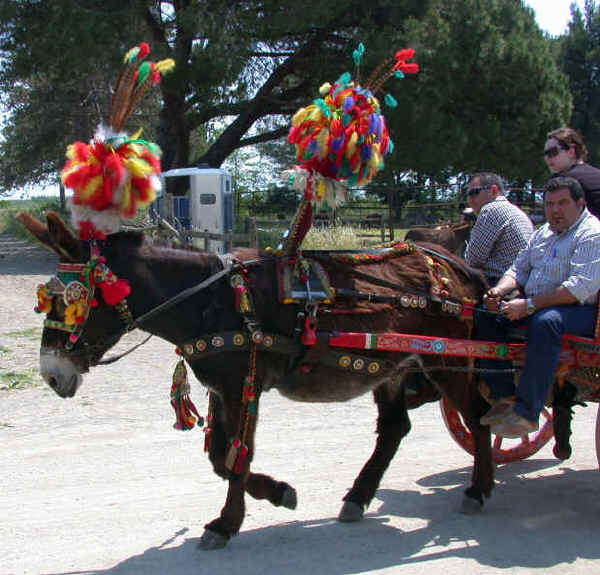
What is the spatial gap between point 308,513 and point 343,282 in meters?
1.52

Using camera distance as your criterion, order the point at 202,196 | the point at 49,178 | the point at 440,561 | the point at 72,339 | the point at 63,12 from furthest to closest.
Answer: the point at 49,178, the point at 202,196, the point at 63,12, the point at 440,561, the point at 72,339

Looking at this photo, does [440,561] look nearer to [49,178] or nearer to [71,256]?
[71,256]

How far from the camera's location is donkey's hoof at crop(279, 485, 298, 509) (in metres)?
4.30

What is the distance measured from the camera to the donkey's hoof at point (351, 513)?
4480 mm

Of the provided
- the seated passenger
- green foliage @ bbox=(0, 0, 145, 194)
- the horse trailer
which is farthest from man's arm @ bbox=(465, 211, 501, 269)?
the horse trailer

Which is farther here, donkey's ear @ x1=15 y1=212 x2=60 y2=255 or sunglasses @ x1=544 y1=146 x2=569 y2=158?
sunglasses @ x1=544 y1=146 x2=569 y2=158

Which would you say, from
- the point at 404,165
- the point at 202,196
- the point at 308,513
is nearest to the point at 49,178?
the point at 202,196

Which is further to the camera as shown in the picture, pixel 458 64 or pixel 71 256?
pixel 458 64

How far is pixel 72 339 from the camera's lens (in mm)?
3625

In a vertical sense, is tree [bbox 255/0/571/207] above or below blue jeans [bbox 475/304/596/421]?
above

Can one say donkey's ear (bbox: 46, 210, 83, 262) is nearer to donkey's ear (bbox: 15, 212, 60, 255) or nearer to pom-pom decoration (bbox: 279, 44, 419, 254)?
donkey's ear (bbox: 15, 212, 60, 255)

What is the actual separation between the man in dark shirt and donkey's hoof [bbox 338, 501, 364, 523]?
2.47 metres

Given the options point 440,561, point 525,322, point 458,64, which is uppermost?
point 458,64

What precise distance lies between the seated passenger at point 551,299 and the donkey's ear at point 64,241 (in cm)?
251
